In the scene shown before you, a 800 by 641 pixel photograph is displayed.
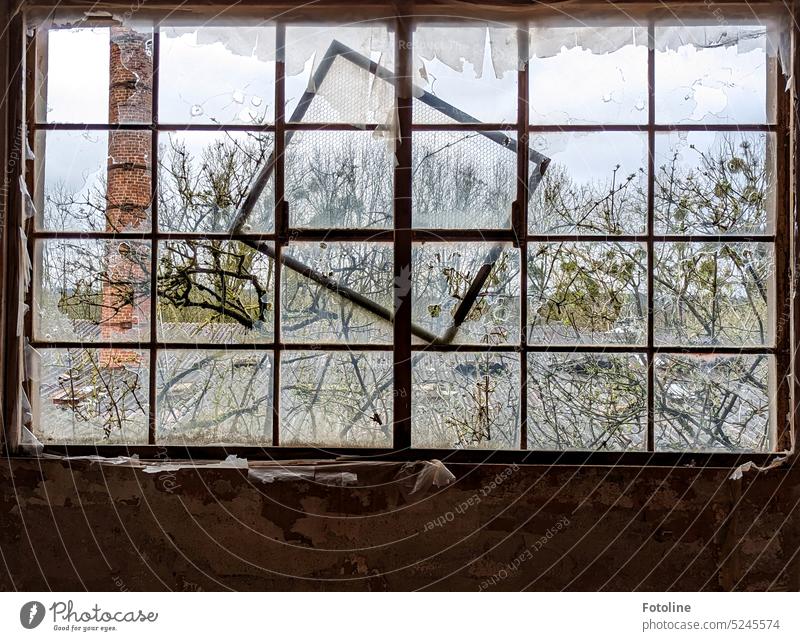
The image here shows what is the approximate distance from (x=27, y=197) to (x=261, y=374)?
84 cm

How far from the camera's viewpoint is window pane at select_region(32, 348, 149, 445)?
5.38 feet

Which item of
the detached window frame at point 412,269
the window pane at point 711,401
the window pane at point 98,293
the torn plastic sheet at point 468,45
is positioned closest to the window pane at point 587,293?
the detached window frame at point 412,269

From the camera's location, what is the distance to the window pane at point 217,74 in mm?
1633

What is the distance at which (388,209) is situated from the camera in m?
1.63

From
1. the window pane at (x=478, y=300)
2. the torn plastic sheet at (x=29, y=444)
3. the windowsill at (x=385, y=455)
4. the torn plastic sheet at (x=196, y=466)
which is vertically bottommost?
the torn plastic sheet at (x=196, y=466)

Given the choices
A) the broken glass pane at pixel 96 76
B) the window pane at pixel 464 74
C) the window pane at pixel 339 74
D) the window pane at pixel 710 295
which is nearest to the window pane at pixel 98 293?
the broken glass pane at pixel 96 76

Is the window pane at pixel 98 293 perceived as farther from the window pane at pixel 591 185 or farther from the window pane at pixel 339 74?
the window pane at pixel 591 185

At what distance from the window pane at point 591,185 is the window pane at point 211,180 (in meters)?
0.78

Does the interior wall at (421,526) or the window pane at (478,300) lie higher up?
the window pane at (478,300)

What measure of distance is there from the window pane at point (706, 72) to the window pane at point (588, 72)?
7cm
